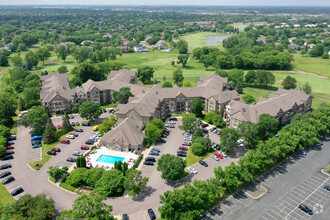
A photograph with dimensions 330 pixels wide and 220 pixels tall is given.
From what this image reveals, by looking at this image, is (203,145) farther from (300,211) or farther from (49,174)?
(49,174)

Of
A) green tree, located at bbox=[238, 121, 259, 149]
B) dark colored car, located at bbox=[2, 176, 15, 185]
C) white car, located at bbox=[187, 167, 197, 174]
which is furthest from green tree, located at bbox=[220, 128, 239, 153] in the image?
dark colored car, located at bbox=[2, 176, 15, 185]

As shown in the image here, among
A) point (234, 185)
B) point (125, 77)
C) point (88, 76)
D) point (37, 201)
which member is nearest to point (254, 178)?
point (234, 185)

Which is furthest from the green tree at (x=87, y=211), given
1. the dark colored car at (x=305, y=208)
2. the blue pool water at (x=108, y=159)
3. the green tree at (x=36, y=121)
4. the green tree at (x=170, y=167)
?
the green tree at (x=36, y=121)

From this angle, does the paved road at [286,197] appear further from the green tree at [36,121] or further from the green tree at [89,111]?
the green tree at [36,121]

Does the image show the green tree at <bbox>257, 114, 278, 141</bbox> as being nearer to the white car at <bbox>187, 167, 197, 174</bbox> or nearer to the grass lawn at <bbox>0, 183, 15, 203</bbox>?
the white car at <bbox>187, 167, 197, 174</bbox>

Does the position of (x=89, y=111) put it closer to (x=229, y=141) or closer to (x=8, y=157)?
(x=8, y=157)
